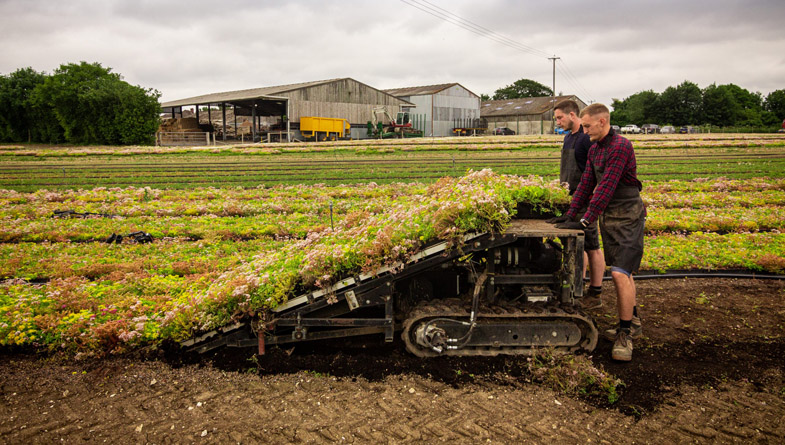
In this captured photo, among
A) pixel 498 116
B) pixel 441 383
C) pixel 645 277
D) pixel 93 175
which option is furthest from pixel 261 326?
pixel 498 116

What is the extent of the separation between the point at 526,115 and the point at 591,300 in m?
87.1

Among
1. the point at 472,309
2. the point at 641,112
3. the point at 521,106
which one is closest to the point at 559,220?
the point at 472,309

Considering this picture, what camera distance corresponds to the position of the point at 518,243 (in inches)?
228

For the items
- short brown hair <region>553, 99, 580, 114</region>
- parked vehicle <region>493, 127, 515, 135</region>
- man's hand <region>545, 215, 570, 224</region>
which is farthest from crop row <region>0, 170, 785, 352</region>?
parked vehicle <region>493, 127, 515, 135</region>

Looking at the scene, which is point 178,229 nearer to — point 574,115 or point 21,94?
point 574,115

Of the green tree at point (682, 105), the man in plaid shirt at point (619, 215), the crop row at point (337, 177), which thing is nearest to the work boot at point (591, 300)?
the man in plaid shirt at point (619, 215)

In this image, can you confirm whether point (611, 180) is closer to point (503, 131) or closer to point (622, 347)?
point (622, 347)

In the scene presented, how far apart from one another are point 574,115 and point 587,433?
14.1 ft

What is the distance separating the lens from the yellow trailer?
56.4 m

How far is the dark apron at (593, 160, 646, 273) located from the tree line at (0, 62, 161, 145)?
191ft

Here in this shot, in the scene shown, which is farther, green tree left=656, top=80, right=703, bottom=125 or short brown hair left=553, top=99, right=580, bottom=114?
green tree left=656, top=80, right=703, bottom=125

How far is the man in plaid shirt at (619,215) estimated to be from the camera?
537 cm

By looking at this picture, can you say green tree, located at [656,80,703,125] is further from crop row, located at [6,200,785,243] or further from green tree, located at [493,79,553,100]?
crop row, located at [6,200,785,243]

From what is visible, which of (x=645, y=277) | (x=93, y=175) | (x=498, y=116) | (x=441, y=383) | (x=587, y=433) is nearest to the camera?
(x=587, y=433)
